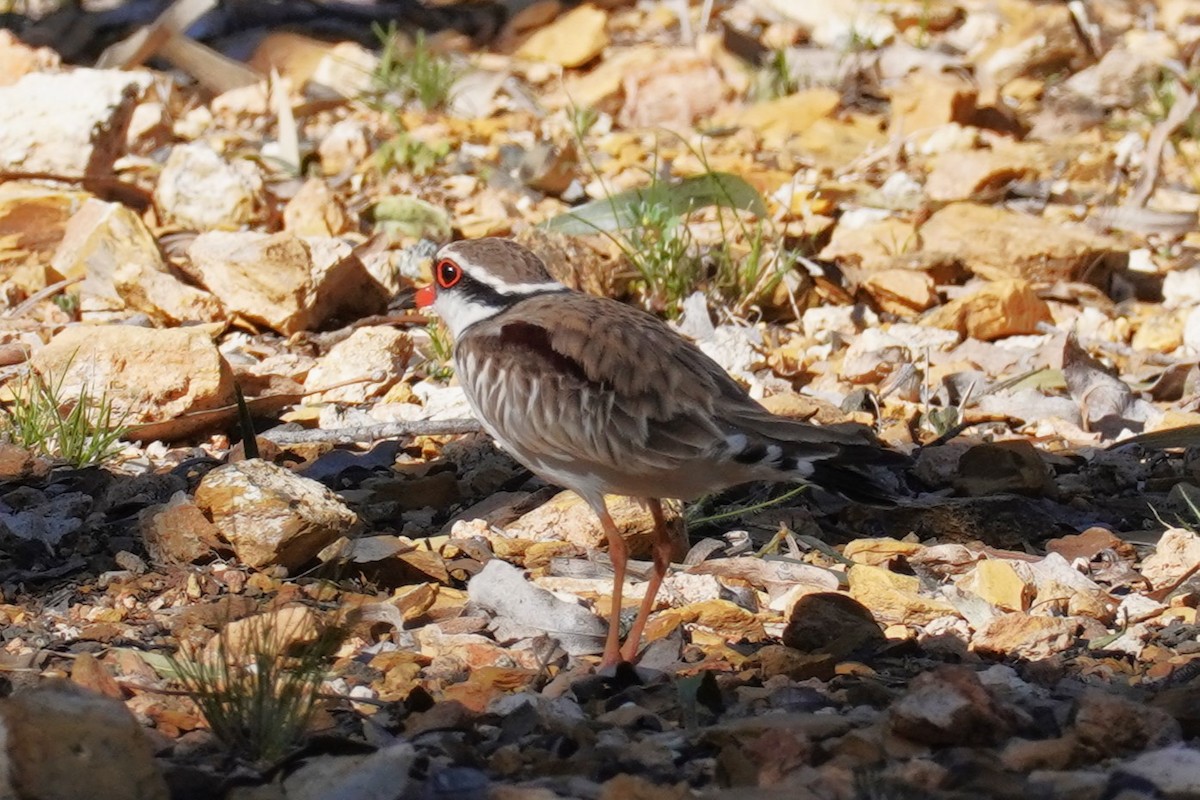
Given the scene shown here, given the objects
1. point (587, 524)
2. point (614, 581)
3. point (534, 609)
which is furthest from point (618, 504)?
point (534, 609)

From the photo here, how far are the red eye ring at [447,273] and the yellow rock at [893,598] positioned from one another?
1577 millimetres

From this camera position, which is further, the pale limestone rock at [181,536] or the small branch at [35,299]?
the small branch at [35,299]

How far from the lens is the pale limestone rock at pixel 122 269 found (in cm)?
713

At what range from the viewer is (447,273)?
571 cm

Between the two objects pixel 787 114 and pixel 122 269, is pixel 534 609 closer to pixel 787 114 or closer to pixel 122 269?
pixel 122 269

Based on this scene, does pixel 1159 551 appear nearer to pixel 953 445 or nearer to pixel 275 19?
pixel 953 445

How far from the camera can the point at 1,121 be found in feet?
27.0

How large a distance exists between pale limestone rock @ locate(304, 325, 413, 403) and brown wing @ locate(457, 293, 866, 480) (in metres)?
1.58

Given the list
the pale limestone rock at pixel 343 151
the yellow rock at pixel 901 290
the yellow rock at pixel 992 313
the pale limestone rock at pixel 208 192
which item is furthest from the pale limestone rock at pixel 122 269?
the yellow rock at pixel 992 313

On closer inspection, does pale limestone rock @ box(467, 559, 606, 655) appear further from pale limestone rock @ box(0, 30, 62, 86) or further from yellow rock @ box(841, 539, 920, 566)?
pale limestone rock @ box(0, 30, 62, 86)

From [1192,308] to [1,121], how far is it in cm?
542

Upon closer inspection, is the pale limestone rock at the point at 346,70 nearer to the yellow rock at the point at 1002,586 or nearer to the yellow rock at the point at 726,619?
the yellow rock at the point at 726,619

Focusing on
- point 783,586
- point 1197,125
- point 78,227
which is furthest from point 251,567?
point 1197,125

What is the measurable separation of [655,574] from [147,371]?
2.22m
